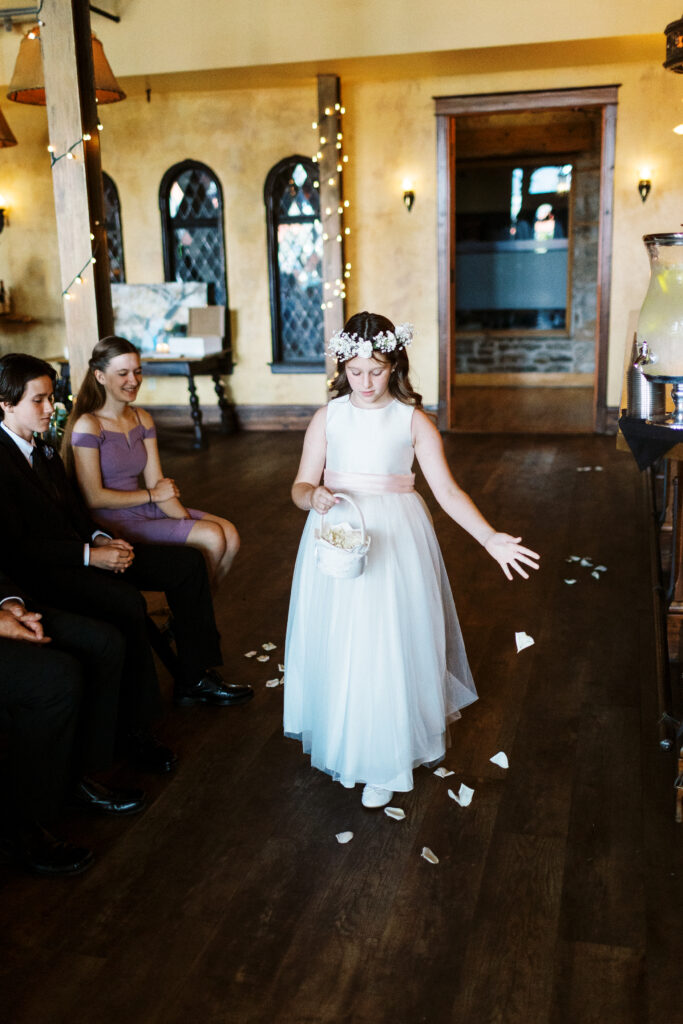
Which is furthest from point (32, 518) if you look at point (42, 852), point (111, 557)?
point (42, 852)

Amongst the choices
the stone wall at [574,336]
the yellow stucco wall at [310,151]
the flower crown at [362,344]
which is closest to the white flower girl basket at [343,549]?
the flower crown at [362,344]

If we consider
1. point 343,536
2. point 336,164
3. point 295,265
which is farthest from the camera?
point 295,265

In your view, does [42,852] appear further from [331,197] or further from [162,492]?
[331,197]

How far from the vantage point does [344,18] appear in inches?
308

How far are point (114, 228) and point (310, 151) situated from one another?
2.23 metres

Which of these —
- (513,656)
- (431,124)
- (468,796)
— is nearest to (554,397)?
(431,124)

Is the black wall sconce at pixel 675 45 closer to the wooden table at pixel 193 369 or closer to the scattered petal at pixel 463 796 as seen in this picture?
the scattered petal at pixel 463 796

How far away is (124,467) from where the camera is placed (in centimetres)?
375

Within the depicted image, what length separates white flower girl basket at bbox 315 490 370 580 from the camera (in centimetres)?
271

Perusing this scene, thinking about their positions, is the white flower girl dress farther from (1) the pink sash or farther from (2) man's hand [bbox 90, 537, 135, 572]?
(2) man's hand [bbox 90, 537, 135, 572]

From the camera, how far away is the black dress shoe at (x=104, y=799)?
2945 millimetres

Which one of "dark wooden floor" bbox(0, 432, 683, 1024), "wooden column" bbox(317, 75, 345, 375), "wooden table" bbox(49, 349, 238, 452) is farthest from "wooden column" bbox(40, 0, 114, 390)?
"wooden column" bbox(317, 75, 345, 375)

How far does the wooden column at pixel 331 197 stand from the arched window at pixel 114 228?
89.1 inches

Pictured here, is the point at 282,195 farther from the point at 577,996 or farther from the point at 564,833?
the point at 577,996
